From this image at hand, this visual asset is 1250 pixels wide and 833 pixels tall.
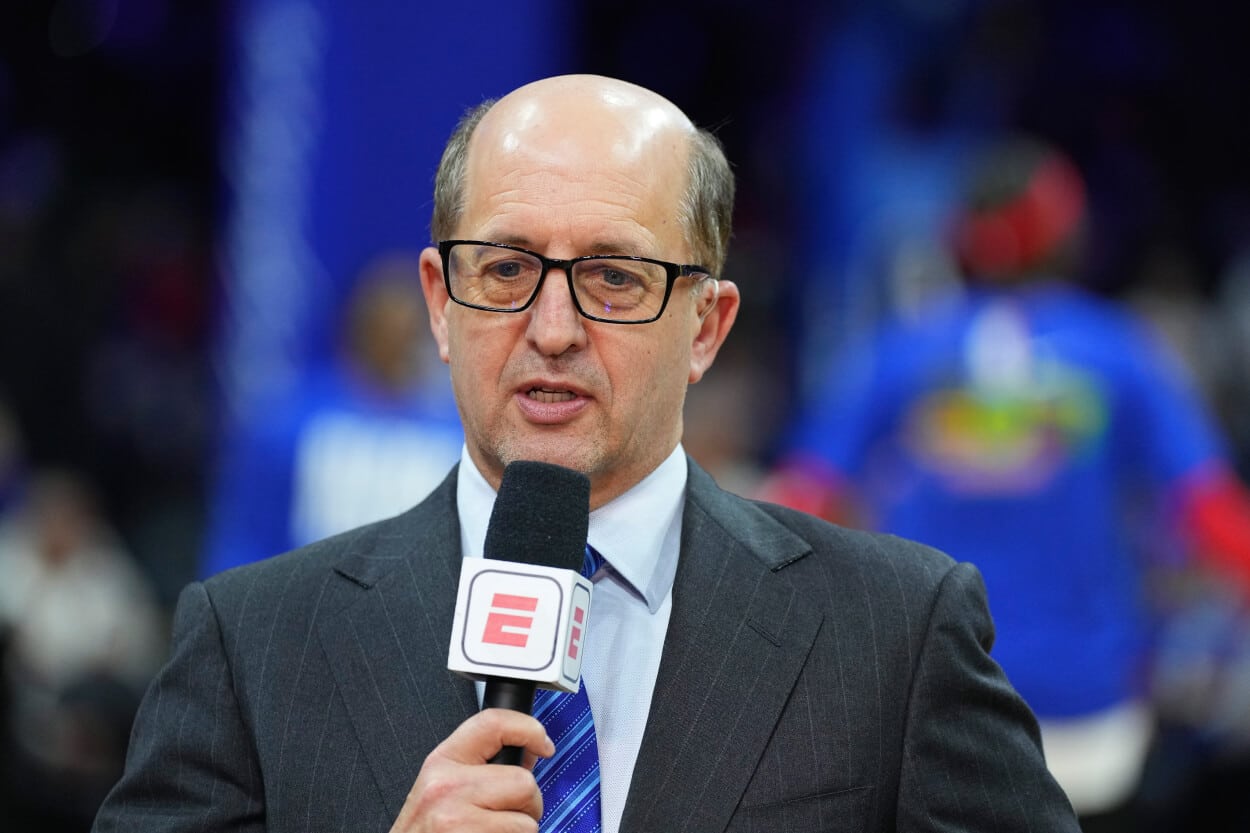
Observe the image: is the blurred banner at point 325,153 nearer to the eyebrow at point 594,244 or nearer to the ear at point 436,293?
the ear at point 436,293

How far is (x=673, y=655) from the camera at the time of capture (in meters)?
2.24

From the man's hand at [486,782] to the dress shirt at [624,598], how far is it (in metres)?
0.35

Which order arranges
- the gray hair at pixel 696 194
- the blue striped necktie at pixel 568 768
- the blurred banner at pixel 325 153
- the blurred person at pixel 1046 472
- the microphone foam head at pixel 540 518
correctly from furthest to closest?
the blurred banner at pixel 325 153 < the blurred person at pixel 1046 472 < the gray hair at pixel 696 194 < the blue striped necktie at pixel 568 768 < the microphone foam head at pixel 540 518

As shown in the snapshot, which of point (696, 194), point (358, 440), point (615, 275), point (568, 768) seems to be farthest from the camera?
point (358, 440)

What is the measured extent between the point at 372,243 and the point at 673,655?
4.60 m

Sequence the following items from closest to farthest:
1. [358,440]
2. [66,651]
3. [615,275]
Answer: [615,275] < [358,440] < [66,651]

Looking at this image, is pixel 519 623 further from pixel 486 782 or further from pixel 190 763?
pixel 190 763

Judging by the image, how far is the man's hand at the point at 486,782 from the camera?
5.94 feet

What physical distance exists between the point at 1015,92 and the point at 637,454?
881 cm

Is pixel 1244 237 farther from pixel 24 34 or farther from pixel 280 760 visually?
pixel 280 760

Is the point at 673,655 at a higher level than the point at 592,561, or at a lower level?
lower

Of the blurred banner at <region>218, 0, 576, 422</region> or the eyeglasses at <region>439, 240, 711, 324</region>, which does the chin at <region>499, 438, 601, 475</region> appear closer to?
the eyeglasses at <region>439, 240, 711, 324</region>

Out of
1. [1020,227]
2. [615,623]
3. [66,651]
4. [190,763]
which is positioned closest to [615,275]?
[615,623]

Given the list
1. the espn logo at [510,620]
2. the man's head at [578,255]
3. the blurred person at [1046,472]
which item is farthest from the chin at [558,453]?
the blurred person at [1046,472]
